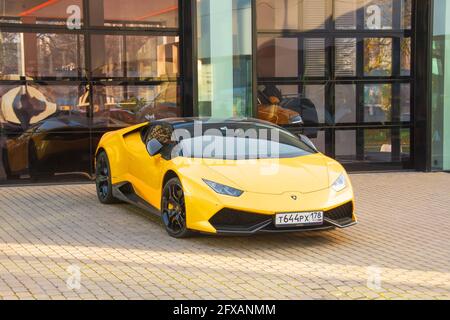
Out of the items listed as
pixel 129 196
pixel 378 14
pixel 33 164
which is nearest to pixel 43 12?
pixel 33 164

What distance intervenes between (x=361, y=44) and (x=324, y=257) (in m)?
7.68

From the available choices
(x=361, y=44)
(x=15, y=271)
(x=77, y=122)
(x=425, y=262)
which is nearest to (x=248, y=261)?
(x=425, y=262)

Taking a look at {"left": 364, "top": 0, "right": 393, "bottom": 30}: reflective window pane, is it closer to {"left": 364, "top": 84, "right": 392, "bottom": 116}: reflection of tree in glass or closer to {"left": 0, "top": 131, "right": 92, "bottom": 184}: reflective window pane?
{"left": 364, "top": 84, "right": 392, "bottom": 116}: reflection of tree in glass

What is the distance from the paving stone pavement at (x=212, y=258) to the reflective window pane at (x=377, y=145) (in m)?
3.95

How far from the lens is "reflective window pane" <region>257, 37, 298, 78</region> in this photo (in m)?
13.0

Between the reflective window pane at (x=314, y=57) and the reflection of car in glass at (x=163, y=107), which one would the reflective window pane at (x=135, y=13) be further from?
the reflective window pane at (x=314, y=57)

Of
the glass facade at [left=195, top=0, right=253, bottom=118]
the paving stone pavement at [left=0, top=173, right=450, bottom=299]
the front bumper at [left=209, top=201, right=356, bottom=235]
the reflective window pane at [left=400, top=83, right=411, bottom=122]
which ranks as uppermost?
the glass facade at [left=195, top=0, right=253, bottom=118]

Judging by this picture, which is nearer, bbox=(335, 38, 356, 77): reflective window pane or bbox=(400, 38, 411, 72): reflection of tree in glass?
bbox=(335, 38, 356, 77): reflective window pane

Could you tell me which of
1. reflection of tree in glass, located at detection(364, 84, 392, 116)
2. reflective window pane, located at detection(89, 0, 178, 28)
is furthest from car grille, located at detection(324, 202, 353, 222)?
reflective window pane, located at detection(89, 0, 178, 28)

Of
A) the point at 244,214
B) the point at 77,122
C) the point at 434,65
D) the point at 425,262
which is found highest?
the point at 434,65

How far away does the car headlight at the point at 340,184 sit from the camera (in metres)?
7.36

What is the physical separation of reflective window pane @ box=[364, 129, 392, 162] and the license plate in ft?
22.5

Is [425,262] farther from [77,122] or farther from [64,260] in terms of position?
[77,122]

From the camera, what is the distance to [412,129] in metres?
13.7
